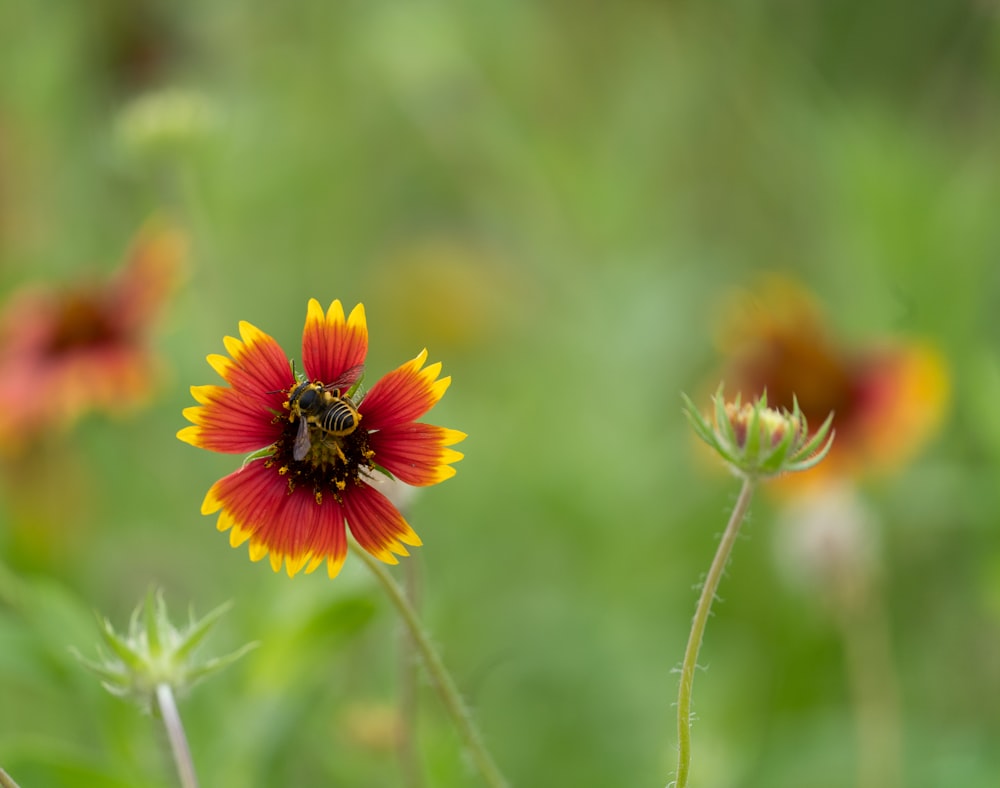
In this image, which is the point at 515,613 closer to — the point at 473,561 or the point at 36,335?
the point at 473,561

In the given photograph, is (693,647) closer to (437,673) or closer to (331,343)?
(437,673)

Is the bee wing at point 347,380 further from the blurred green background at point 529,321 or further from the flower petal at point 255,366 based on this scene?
the blurred green background at point 529,321

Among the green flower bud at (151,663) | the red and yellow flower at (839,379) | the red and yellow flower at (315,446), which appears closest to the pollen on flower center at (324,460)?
the red and yellow flower at (315,446)

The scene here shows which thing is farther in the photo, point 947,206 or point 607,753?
point 947,206

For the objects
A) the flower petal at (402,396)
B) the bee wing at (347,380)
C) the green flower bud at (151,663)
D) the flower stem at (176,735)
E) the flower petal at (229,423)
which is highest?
the bee wing at (347,380)

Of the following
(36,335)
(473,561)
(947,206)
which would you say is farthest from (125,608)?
(947,206)

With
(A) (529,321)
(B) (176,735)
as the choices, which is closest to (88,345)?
(B) (176,735)
